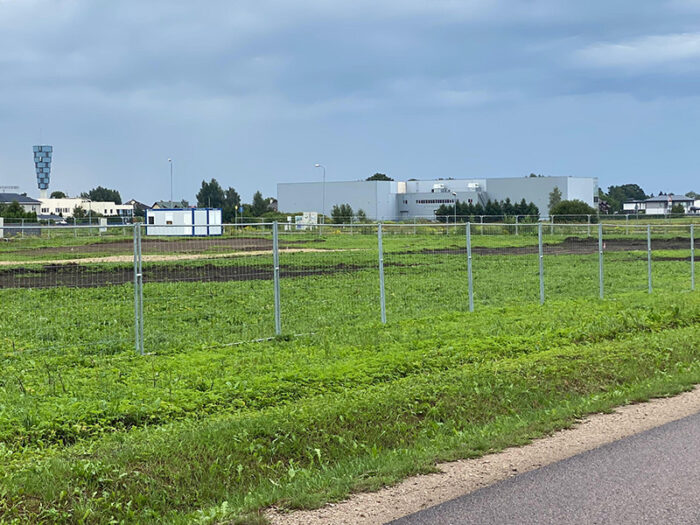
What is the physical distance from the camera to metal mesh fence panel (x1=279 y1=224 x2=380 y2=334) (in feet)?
52.4

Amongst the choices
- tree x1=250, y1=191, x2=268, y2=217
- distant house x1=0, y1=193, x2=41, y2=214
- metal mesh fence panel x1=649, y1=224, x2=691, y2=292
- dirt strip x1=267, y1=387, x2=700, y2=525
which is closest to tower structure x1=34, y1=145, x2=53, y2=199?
distant house x1=0, y1=193, x2=41, y2=214

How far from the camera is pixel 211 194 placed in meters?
164

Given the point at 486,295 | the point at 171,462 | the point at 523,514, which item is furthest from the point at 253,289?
the point at 523,514

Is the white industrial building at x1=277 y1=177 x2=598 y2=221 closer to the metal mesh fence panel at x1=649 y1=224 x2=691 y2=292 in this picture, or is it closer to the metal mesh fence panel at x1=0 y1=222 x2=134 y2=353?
the metal mesh fence panel at x1=649 y1=224 x2=691 y2=292

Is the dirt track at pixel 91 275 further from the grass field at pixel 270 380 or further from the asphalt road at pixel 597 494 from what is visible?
the asphalt road at pixel 597 494

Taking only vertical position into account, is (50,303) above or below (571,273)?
above

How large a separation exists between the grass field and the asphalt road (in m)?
0.83

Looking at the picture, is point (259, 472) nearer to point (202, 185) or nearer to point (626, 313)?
point (626, 313)

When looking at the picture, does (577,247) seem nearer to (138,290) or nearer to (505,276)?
(505,276)

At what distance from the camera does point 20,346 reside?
41.3 feet

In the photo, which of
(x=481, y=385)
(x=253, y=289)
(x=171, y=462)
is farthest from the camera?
(x=253, y=289)

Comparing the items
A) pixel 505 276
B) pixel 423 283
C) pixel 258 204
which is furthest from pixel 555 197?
pixel 423 283

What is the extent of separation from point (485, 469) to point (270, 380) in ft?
13.0

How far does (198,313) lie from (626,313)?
8603 mm
